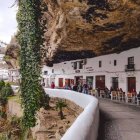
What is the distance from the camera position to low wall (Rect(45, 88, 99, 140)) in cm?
642

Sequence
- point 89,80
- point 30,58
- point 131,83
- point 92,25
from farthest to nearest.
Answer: point 89,80
point 131,83
point 30,58
point 92,25

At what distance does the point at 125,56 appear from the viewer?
110ft

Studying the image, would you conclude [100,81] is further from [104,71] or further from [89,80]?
[89,80]

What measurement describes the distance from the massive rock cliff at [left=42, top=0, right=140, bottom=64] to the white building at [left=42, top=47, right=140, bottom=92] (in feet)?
4.05

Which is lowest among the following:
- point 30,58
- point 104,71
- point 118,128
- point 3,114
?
point 3,114

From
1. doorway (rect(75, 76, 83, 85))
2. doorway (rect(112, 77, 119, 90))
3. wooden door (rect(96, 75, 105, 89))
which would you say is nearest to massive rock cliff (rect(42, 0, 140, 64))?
doorway (rect(112, 77, 119, 90))

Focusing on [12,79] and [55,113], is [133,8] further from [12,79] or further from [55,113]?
[12,79]

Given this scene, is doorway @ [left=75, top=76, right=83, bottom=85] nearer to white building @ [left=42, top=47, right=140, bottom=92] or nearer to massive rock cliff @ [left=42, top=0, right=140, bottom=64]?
white building @ [left=42, top=47, right=140, bottom=92]

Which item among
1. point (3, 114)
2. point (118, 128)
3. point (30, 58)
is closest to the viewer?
point (118, 128)

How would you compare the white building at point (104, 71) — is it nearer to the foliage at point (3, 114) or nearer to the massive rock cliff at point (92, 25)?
the massive rock cliff at point (92, 25)

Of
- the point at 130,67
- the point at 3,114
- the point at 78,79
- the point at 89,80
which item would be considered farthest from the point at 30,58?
the point at 78,79

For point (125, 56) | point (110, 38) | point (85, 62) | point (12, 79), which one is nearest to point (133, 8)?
point (110, 38)

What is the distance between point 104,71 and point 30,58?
46.6 ft

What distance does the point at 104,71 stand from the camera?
38.0 meters
